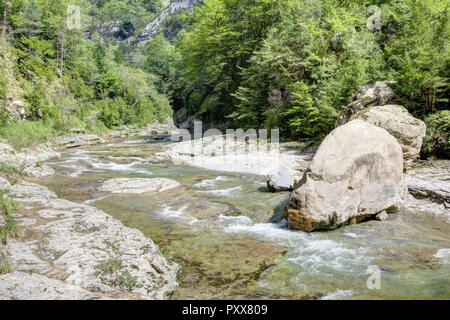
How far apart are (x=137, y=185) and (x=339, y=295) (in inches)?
340

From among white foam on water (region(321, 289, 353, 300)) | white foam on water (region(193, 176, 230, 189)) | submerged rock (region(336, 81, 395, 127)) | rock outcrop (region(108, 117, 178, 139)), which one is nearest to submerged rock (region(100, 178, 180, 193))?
white foam on water (region(193, 176, 230, 189))

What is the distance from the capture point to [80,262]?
14.7ft

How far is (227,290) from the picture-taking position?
4695 millimetres

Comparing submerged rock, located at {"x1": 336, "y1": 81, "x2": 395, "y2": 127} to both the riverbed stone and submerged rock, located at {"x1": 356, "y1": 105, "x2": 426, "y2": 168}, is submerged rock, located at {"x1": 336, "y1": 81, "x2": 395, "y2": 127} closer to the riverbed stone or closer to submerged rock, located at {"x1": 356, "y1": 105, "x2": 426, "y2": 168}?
submerged rock, located at {"x1": 356, "y1": 105, "x2": 426, "y2": 168}

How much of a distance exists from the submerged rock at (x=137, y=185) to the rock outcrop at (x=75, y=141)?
14.4 metres

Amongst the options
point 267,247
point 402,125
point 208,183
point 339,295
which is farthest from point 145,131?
point 339,295

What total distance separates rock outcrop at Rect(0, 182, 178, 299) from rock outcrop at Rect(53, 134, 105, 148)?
19.0 meters

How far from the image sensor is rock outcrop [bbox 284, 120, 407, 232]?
7.32 m

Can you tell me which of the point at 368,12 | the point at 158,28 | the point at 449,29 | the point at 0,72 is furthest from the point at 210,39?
the point at 158,28

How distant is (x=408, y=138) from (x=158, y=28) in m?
120

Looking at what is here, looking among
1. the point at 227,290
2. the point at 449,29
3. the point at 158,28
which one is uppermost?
the point at 158,28

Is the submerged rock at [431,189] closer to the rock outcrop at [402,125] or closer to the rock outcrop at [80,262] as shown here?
the rock outcrop at [402,125]

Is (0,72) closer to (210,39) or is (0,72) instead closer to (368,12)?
(210,39)

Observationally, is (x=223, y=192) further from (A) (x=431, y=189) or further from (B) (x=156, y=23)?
(B) (x=156, y=23)
